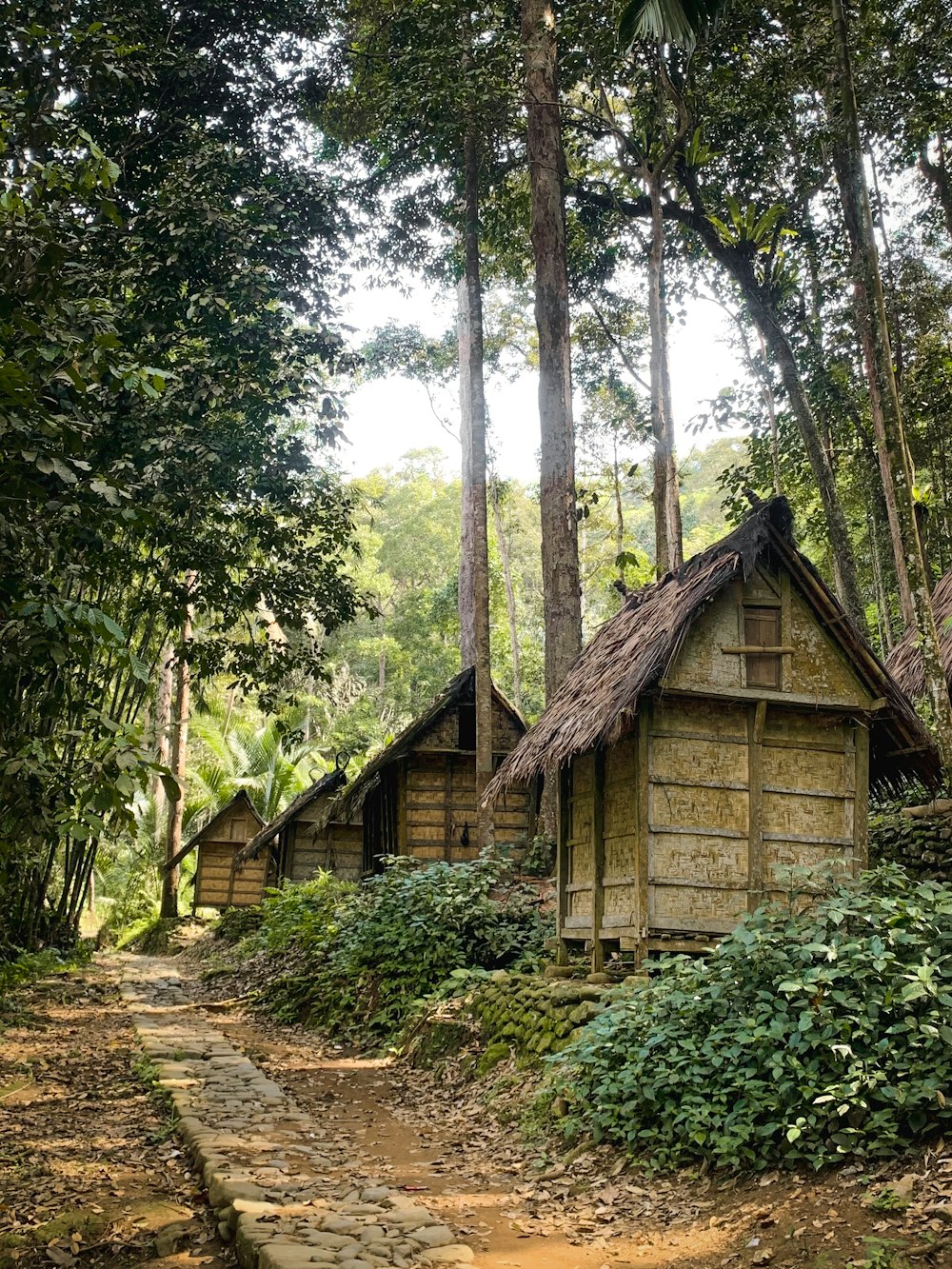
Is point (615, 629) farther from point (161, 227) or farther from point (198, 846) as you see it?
point (198, 846)

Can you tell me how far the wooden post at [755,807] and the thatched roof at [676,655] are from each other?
3.14ft

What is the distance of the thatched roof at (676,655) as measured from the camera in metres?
8.11

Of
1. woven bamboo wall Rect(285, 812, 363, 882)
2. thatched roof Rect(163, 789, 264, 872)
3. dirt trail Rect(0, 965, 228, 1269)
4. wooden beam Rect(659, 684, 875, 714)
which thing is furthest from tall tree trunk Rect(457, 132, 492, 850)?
thatched roof Rect(163, 789, 264, 872)

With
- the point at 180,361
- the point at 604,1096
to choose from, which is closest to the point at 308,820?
the point at 180,361

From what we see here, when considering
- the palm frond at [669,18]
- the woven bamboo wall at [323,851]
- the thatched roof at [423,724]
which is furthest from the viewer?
the woven bamboo wall at [323,851]

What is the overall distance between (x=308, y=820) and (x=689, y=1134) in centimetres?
1834

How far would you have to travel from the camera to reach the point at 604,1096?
6078 mm

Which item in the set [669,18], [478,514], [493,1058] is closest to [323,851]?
[478,514]

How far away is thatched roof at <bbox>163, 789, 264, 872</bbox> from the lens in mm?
25297

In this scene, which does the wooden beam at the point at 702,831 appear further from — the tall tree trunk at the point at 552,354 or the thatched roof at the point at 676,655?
the tall tree trunk at the point at 552,354

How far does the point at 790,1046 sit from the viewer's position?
17.1 ft

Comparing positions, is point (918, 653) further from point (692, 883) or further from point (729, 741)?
point (692, 883)

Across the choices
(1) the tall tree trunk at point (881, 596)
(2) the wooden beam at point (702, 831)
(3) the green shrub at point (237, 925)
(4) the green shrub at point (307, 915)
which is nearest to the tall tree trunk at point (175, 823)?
(3) the green shrub at point (237, 925)

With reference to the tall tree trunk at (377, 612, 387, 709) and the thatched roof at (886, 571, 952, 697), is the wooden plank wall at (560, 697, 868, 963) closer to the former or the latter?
the thatched roof at (886, 571, 952, 697)
